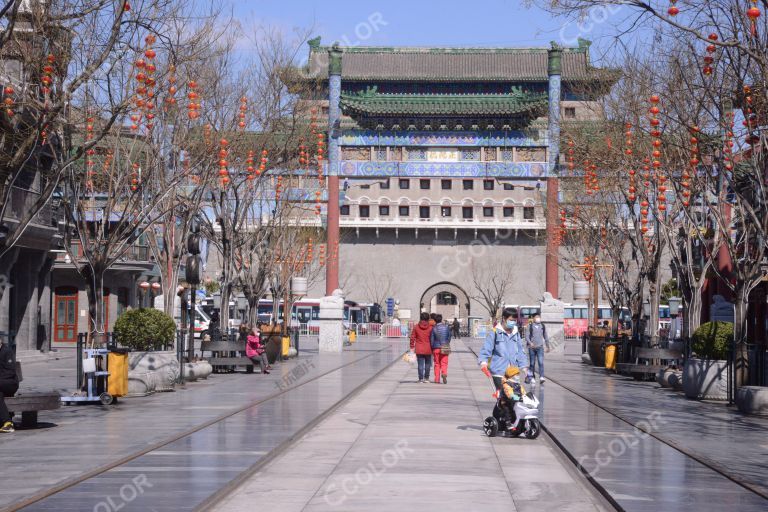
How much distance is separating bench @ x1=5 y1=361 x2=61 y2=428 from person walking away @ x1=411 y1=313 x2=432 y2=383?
1123 cm

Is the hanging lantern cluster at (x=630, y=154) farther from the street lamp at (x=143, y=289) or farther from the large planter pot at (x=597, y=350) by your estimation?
the street lamp at (x=143, y=289)

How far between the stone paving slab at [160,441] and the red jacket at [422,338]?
2062 millimetres

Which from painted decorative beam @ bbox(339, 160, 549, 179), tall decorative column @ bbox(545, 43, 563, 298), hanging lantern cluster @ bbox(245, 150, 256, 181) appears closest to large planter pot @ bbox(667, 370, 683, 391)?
hanging lantern cluster @ bbox(245, 150, 256, 181)

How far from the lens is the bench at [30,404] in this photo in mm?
15766

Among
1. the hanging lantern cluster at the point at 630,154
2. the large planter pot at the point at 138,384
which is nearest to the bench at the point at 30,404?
the large planter pot at the point at 138,384

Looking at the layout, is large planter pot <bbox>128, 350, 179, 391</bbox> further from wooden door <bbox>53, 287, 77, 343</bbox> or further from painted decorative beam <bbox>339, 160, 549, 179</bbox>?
painted decorative beam <bbox>339, 160, 549, 179</bbox>

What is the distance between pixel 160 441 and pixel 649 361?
19.5 meters

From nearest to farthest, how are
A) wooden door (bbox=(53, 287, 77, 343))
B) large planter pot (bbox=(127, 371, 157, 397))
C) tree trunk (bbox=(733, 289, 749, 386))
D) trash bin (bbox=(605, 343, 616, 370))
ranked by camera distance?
tree trunk (bbox=(733, 289, 749, 386)) → large planter pot (bbox=(127, 371, 157, 397)) → trash bin (bbox=(605, 343, 616, 370)) → wooden door (bbox=(53, 287, 77, 343))

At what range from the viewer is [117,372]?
21266mm

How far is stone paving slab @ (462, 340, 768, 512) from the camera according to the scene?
10.5 m

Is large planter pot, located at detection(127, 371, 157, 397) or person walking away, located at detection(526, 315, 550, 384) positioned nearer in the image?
large planter pot, located at detection(127, 371, 157, 397)

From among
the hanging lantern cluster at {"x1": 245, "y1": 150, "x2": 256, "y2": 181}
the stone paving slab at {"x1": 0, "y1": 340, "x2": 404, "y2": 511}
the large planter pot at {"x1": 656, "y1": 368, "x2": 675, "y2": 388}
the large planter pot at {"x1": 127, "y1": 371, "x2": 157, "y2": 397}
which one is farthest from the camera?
the hanging lantern cluster at {"x1": 245, "y1": 150, "x2": 256, "y2": 181}

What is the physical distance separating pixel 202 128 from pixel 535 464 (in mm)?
20107

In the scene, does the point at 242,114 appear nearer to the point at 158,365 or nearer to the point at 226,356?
the point at 226,356
